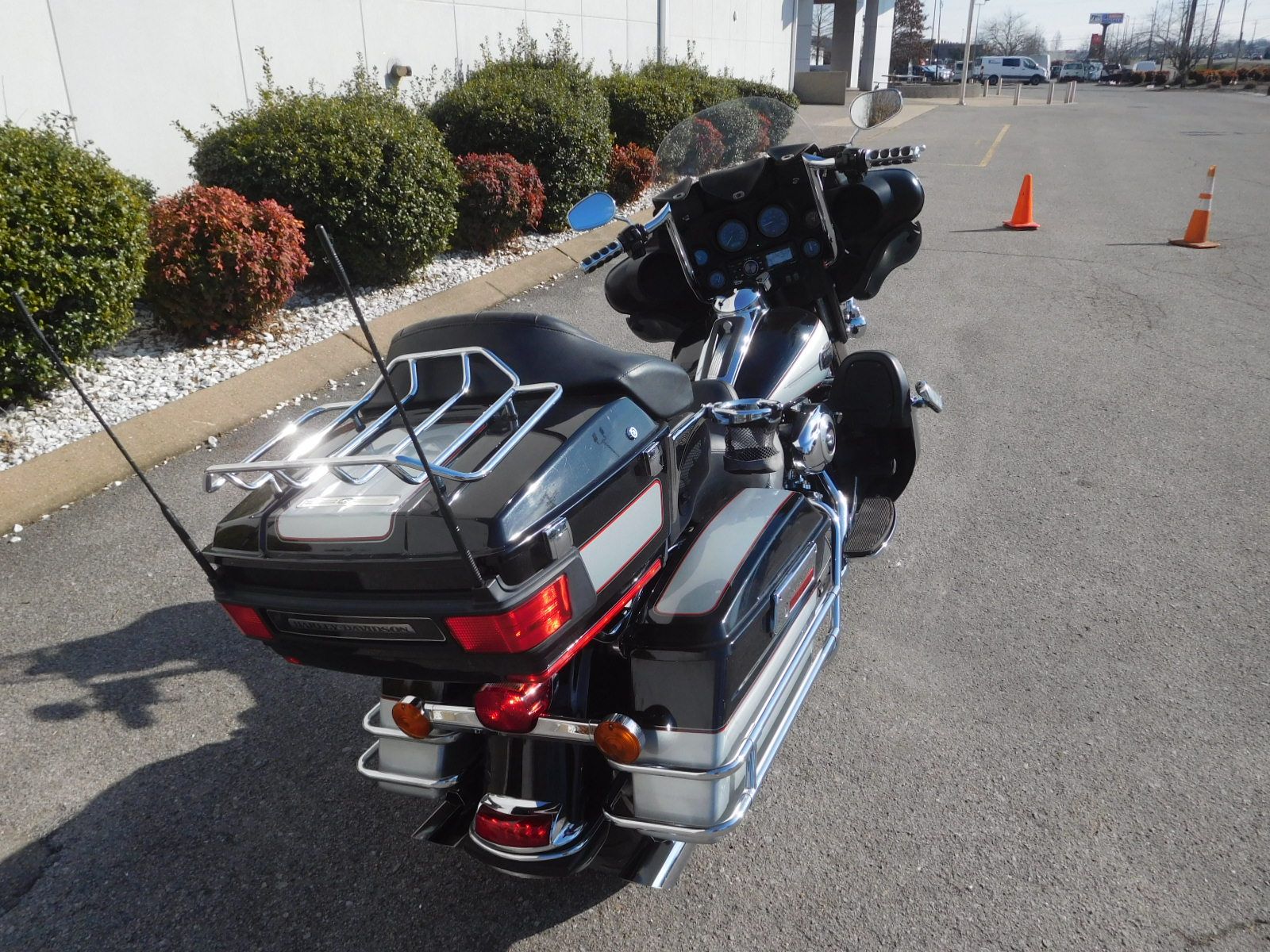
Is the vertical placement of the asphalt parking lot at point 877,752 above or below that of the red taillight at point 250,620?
below

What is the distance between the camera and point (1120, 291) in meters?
8.12

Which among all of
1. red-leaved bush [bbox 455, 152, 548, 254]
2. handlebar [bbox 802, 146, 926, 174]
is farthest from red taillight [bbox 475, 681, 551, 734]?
red-leaved bush [bbox 455, 152, 548, 254]

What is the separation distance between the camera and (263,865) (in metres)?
2.57

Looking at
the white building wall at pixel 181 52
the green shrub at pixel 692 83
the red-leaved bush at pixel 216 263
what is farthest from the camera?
the green shrub at pixel 692 83

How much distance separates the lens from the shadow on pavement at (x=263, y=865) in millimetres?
2369

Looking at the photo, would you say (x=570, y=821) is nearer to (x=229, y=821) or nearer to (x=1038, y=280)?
(x=229, y=821)

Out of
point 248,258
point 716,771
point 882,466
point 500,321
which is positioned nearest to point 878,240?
point 882,466

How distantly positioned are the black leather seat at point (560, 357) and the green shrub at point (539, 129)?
810 centimetres

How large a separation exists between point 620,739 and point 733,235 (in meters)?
2.20

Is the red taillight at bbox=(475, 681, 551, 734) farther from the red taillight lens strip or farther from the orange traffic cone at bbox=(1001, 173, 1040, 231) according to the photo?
the orange traffic cone at bbox=(1001, 173, 1040, 231)

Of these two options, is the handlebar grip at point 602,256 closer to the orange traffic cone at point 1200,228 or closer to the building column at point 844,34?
the orange traffic cone at point 1200,228

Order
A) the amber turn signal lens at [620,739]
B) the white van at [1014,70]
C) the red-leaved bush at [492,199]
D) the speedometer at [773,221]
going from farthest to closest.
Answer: the white van at [1014,70] < the red-leaved bush at [492,199] < the speedometer at [773,221] < the amber turn signal lens at [620,739]

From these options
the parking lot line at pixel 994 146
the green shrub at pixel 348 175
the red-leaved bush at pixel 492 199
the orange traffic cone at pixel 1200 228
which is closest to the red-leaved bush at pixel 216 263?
the green shrub at pixel 348 175

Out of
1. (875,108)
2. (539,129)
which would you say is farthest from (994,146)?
(875,108)
